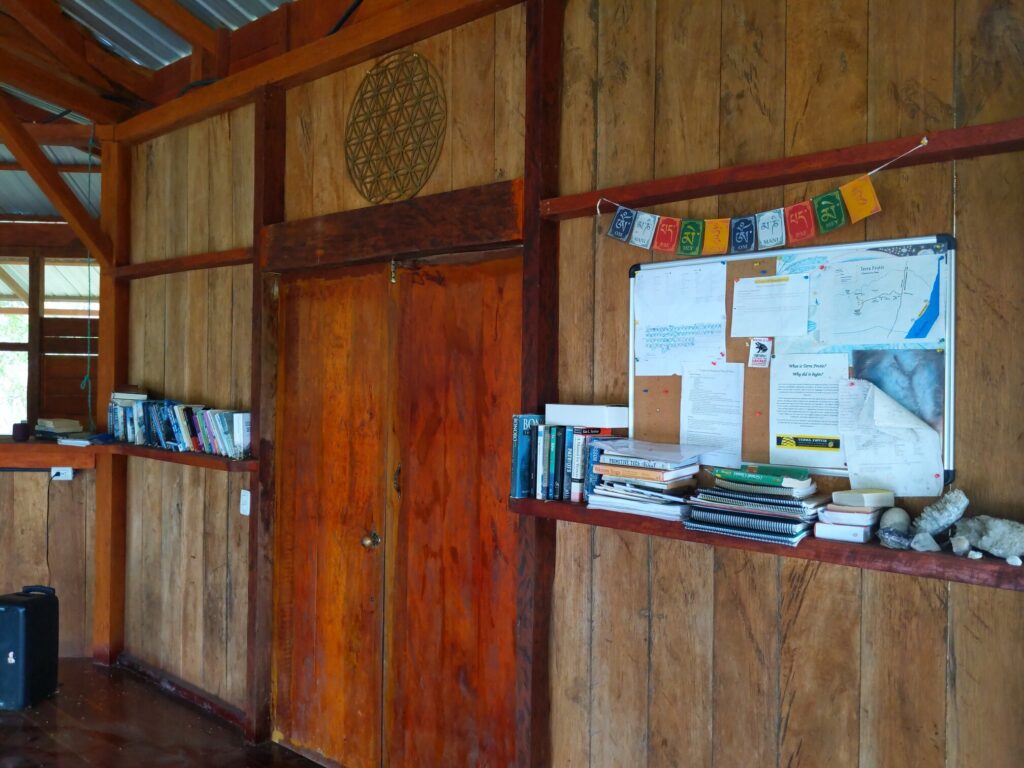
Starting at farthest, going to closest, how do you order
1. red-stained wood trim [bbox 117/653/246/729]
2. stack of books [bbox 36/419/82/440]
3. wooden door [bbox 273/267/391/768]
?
stack of books [bbox 36/419/82/440]
red-stained wood trim [bbox 117/653/246/729]
wooden door [bbox 273/267/391/768]

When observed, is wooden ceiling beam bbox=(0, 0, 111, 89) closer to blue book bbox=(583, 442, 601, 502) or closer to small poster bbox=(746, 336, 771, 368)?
blue book bbox=(583, 442, 601, 502)

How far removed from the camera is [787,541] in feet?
5.68

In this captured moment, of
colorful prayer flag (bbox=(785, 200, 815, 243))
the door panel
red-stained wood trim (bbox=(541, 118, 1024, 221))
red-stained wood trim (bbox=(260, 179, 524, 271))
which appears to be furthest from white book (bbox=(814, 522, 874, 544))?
red-stained wood trim (bbox=(260, 179, 524, 271))

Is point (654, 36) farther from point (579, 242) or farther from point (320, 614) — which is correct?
point (320, 614)

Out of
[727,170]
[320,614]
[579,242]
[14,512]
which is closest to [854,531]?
[727,170]

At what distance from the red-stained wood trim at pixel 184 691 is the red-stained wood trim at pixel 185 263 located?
2.18m

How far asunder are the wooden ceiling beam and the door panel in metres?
2.82

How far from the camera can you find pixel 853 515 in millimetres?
1702

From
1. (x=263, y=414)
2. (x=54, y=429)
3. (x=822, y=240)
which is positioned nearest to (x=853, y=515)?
(x=822, y=240)

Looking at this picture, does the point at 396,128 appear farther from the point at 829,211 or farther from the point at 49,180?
the point at 49,180

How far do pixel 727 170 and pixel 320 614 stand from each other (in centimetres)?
251

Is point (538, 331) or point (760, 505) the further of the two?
point (538, 331)

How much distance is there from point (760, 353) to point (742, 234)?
33 centimetres

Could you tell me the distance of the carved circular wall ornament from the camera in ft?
9.35
